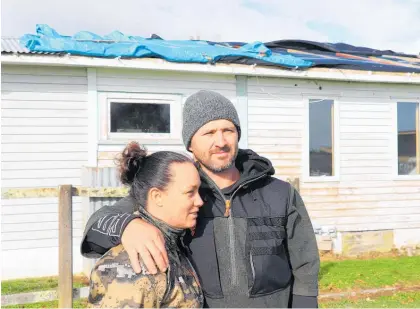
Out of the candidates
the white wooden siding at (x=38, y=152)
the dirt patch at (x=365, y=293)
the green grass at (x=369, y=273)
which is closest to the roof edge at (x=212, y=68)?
the white wooden siding at (x=38, y=152)

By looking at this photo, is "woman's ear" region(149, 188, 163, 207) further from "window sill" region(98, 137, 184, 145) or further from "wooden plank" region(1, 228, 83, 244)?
"window sill" region(98, 137, 184, 145)

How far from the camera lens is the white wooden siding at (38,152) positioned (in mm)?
7941

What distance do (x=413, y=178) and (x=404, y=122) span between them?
1233 millimetres

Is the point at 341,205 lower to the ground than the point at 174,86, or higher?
lower

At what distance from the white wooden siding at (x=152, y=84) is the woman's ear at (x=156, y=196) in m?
6.32

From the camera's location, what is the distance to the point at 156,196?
77.9 inches

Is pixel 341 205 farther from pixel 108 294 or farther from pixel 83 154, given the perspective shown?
pixel 108 294

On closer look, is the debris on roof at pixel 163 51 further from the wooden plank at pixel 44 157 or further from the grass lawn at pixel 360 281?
the grass lawn at pixel 360 281

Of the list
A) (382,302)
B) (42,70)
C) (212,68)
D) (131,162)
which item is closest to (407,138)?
(212,68)

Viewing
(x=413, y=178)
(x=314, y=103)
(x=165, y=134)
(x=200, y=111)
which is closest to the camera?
(x=200, y=111)

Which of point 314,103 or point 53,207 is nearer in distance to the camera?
point 53,207

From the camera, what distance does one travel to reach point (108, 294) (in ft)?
5.57

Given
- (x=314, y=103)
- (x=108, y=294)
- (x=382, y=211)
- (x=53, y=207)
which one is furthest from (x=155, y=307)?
(x=382, y=211)

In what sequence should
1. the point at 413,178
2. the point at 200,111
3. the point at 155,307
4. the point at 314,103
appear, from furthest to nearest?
the point at 413,178, the point at 314,103, the point at 200,111, the point at 155,307
